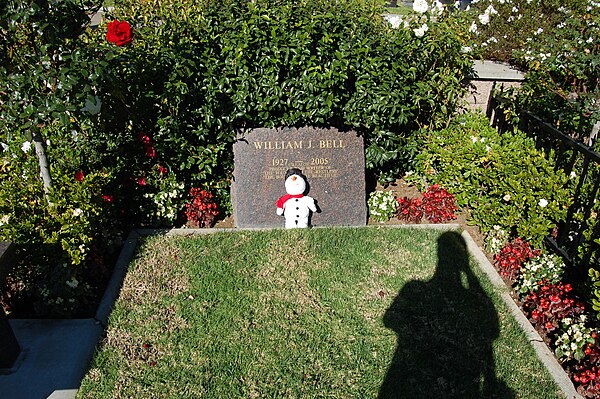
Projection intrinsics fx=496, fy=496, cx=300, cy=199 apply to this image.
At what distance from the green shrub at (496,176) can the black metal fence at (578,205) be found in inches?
4.3

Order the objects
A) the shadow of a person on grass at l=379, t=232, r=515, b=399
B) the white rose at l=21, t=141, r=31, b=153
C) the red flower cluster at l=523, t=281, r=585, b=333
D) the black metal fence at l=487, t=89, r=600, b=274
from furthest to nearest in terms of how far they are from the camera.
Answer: the white rose at l=21, t=141, r=31, b=153 → the black metal fence at l=487, t=89, r=600, b=274 → the red flower cluster at l=523, t=281, r=585, b=333 → the shadow of a person on grass at l=379, t=232, r=515, b=399

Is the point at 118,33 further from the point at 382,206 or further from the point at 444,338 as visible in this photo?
the point at 444,338

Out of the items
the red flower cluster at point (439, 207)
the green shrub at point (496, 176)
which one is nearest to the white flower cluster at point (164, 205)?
the red flower cluster at point (439, 207)

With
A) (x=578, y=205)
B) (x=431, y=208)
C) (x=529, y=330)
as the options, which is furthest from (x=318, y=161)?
(x=529, y=330)

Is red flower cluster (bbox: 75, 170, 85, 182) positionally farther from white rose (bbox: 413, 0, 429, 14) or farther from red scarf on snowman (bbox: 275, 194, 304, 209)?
white rose (bbox: 413, 0, 429, 14)

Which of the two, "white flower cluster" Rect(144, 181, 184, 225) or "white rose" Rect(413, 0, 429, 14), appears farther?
"white rose" Rect(413, 0, 429, 14)

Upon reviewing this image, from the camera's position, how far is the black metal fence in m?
3.87

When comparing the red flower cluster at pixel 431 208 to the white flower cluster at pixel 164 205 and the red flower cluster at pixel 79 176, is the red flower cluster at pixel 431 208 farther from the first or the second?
the red flower cluster at pixel 79 176

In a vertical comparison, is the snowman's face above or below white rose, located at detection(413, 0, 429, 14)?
below

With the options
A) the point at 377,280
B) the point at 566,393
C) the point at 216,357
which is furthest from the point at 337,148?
the point at 566,393

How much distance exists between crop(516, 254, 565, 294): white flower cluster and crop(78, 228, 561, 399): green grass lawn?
11.5 inches

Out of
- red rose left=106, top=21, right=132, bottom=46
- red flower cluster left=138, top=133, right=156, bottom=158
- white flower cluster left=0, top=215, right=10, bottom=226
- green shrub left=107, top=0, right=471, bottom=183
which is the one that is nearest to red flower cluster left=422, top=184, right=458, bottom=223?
green shrub left=107, top=0, right=471, bottom=183

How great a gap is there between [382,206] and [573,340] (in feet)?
7.86

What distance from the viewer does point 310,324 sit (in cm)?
387
